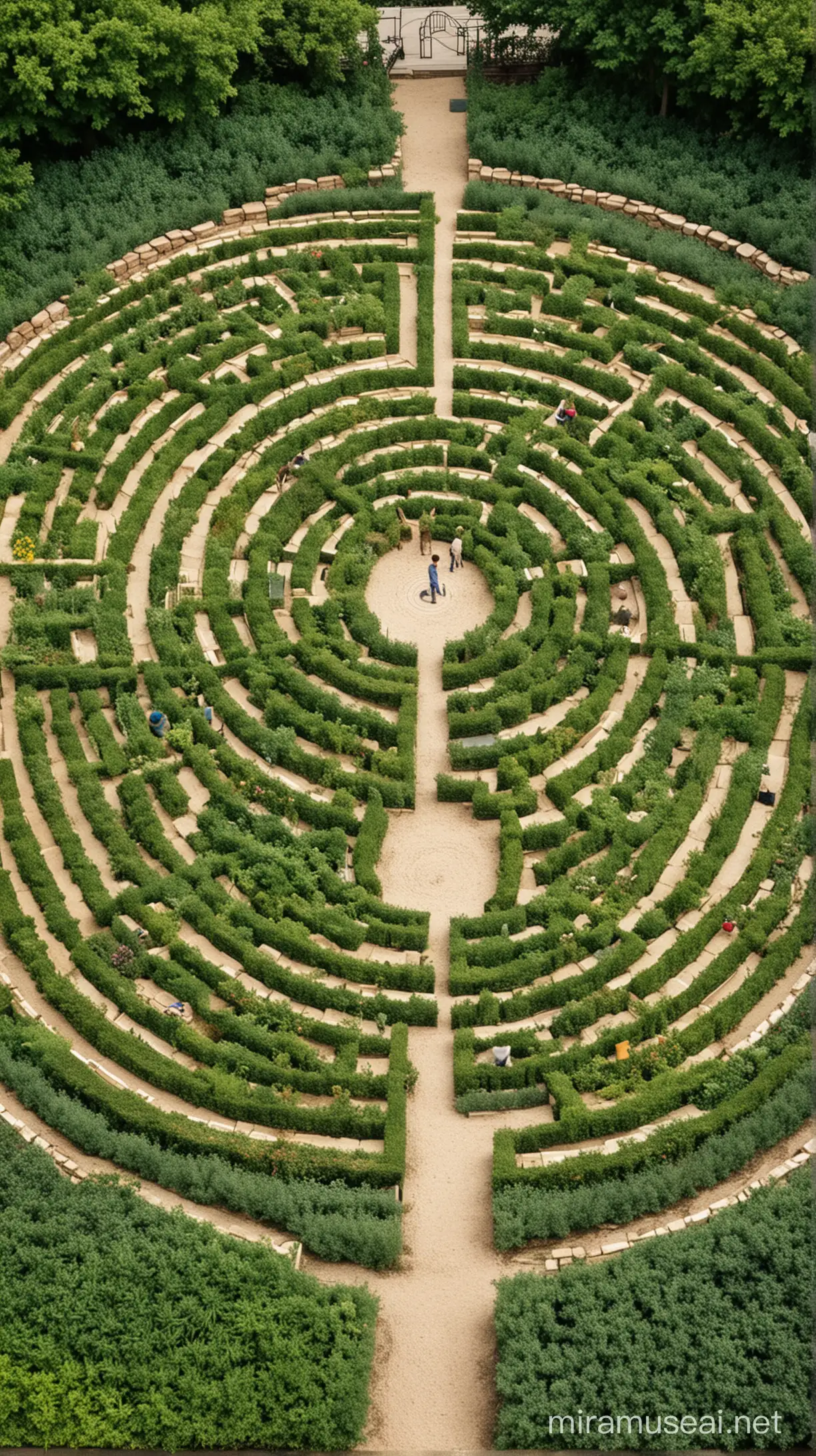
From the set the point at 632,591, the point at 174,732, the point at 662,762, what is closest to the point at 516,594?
the point at 632,591

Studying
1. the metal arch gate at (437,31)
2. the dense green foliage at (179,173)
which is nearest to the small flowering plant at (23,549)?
the dense green foliage at (179,173)

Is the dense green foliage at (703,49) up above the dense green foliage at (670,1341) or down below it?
above

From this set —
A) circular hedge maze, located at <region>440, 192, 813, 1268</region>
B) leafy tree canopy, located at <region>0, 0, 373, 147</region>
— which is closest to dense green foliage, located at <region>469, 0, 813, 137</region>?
circular hedge maze, located at <region>440, 192, 813, 1268</region>

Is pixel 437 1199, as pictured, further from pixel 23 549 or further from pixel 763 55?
pixel 763 55

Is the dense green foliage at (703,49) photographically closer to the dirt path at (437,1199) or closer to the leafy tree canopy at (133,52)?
the leafy tree canopy at (133,52)

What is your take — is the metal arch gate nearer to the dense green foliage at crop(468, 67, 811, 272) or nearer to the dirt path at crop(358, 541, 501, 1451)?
the dense green foliage at crop(468, 67, 811, 272)

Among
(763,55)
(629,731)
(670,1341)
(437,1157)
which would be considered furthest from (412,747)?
(763,55)
